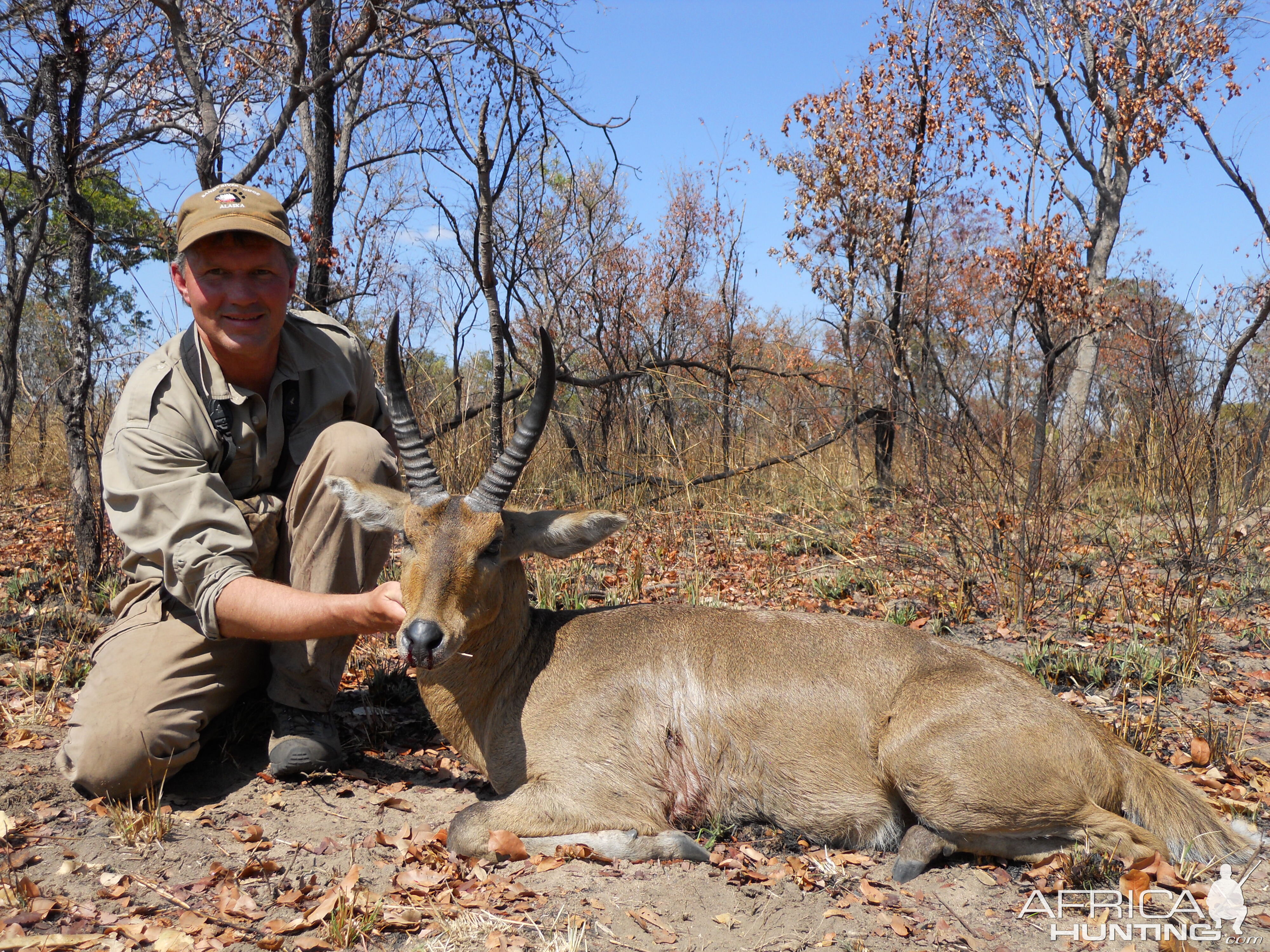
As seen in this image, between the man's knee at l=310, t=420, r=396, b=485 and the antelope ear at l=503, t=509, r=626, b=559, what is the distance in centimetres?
92

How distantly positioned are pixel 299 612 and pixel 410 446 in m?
0.99

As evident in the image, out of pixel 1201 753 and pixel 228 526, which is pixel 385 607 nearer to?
pixel 228 526

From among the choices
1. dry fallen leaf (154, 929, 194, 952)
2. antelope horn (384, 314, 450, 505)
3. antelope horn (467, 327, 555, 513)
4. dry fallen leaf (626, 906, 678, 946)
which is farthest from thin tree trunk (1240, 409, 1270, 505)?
dry fallen leaf (154, 929, 194, 952)

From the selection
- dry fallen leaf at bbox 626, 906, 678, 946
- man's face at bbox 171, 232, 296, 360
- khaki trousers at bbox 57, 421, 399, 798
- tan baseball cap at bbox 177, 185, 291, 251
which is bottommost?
dry fallen leaf at bbox 626, 906, 678, 946

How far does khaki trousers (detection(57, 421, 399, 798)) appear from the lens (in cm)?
468

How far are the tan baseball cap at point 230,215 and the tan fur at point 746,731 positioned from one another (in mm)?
1609

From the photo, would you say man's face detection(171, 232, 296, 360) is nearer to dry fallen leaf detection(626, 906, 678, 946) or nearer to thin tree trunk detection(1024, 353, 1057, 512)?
dry fallen leaf detection(626, 906, 678, 946)

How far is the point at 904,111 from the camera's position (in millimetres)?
16109

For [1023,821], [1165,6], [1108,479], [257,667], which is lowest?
[1023,821]

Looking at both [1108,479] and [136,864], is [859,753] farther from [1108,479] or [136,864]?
[1108,479]

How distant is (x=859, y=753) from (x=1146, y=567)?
247 inches

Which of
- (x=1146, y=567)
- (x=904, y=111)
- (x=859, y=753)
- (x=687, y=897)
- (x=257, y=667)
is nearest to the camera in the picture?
(x=687, y=897)

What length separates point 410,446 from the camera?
4.70m

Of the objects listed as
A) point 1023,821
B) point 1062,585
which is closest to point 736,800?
point 1023,821
